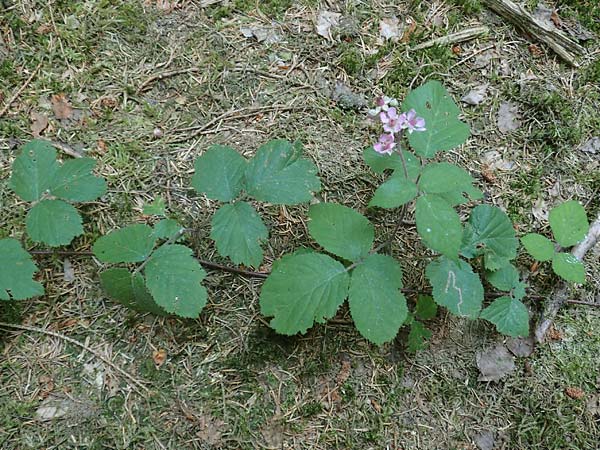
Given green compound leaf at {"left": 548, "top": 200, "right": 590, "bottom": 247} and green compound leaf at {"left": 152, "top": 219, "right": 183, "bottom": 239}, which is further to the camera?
green compound leaf at {"left": 548, "top": 200, "right": 590, "bottom": 247}

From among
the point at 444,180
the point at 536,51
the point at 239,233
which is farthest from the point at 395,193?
the point at 536,51

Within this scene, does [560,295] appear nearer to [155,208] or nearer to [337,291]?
[337,291]

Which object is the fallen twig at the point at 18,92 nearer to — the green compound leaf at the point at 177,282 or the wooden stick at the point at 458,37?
the green compound leaf at the point at 177,282

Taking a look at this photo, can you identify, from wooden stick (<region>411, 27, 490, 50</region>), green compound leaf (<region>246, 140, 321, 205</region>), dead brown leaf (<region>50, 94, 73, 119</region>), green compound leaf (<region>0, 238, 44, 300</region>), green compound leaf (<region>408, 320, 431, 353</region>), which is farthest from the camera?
wooden stick (<region>411, 27, 490, 50</region>)

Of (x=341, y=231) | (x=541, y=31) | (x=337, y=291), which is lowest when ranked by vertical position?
(x=337, y=291)

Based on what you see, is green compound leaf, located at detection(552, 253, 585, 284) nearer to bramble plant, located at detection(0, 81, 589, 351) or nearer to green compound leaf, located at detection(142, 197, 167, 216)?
bramble plant, located at detection(0, 81, 589, 351)

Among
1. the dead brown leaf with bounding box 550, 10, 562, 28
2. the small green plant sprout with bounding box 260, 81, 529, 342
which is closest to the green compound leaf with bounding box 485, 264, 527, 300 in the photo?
the small green plant sprout with bounding box 260, 81, 529, 342
